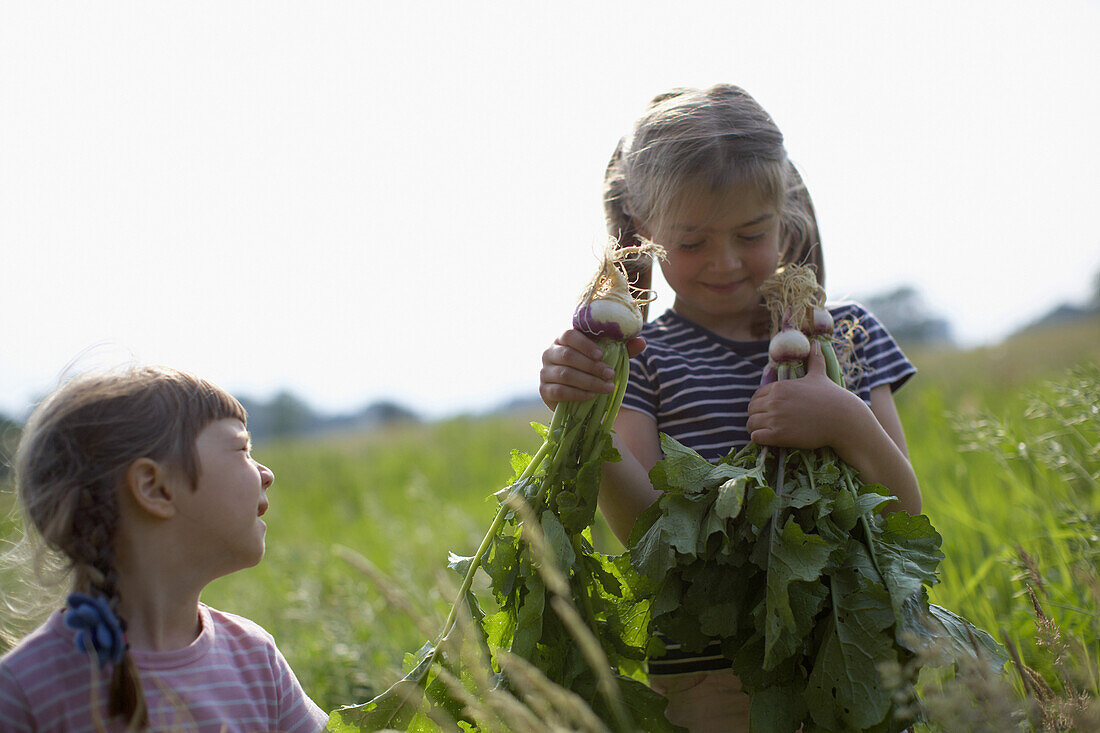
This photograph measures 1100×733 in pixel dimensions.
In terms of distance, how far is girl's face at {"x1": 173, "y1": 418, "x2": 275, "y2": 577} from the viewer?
5.14 ft

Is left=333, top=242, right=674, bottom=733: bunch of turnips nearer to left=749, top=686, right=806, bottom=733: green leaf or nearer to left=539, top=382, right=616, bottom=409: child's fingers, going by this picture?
left=539, top=382, right=616, bottom=409: child's fingers

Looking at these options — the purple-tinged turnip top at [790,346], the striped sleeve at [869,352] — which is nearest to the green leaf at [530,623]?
the purple-tinged turnip top at [790,346]

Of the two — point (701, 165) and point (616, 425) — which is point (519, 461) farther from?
point (701, 165)

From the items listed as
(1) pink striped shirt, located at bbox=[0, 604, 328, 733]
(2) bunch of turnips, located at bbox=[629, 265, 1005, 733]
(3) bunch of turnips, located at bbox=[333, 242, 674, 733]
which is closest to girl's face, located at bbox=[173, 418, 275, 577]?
(1) pink striped shirt, located at bbox=[0, 604, 328, 733]

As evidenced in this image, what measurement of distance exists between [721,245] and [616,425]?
0.55m

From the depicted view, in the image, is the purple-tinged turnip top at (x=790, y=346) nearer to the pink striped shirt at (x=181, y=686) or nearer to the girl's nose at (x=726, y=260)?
the girl's nose at (x=726, y=260)

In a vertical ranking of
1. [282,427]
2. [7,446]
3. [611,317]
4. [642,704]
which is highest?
[611,317]

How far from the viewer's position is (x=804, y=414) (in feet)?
6.04

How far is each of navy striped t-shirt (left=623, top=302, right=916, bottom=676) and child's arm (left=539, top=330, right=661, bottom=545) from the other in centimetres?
7

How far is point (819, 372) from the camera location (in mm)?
1972

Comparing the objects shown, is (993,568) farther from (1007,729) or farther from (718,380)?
(1007,729)

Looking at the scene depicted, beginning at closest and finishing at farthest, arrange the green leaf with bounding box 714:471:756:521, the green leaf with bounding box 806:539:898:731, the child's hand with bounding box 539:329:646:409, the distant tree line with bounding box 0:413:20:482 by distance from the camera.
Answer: the green leaf with bounding box 806:539:898:731
the green leaf with bounding box 714:471:756:521
the distant tree line with bounding box 0:413:20:482
the child's hand with bounding box 539:329:646:409

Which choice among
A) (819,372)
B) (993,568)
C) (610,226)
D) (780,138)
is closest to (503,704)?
(819,372)

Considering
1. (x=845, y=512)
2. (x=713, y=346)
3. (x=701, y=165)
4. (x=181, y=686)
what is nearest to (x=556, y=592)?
(x=845, y=512)
